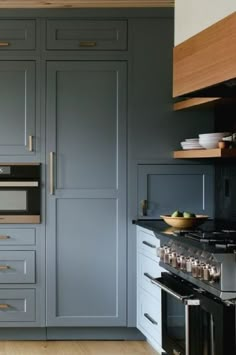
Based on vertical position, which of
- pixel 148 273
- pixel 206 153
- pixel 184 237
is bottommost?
pixel 148 273

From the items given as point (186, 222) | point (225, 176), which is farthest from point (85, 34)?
point (186, 222)

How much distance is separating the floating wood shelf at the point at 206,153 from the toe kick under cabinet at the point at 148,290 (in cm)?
52

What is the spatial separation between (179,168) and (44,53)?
1142mm

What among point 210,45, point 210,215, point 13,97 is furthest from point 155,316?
point 210,45

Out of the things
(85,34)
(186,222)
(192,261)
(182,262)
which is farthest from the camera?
(85,34)

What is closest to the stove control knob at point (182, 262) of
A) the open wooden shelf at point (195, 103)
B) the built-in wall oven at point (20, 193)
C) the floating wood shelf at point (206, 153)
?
the floating wood shelf at point (206, 153)

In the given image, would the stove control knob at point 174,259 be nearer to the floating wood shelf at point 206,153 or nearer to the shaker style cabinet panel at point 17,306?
the floating wood shelf at point 206,153

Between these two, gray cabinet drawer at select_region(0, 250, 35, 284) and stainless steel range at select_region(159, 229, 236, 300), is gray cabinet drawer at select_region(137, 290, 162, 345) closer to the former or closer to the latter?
stainless steel range at select_region(159, 229, 236, 300)

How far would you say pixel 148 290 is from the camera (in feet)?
14.4

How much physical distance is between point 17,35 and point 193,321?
2.33 metres

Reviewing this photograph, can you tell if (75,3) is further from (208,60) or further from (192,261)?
(208,60)

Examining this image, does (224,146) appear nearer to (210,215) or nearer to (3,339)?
(210,215)

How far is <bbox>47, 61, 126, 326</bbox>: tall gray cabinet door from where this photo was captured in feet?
15.4

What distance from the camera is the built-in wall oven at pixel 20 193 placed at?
4656 millimetres
